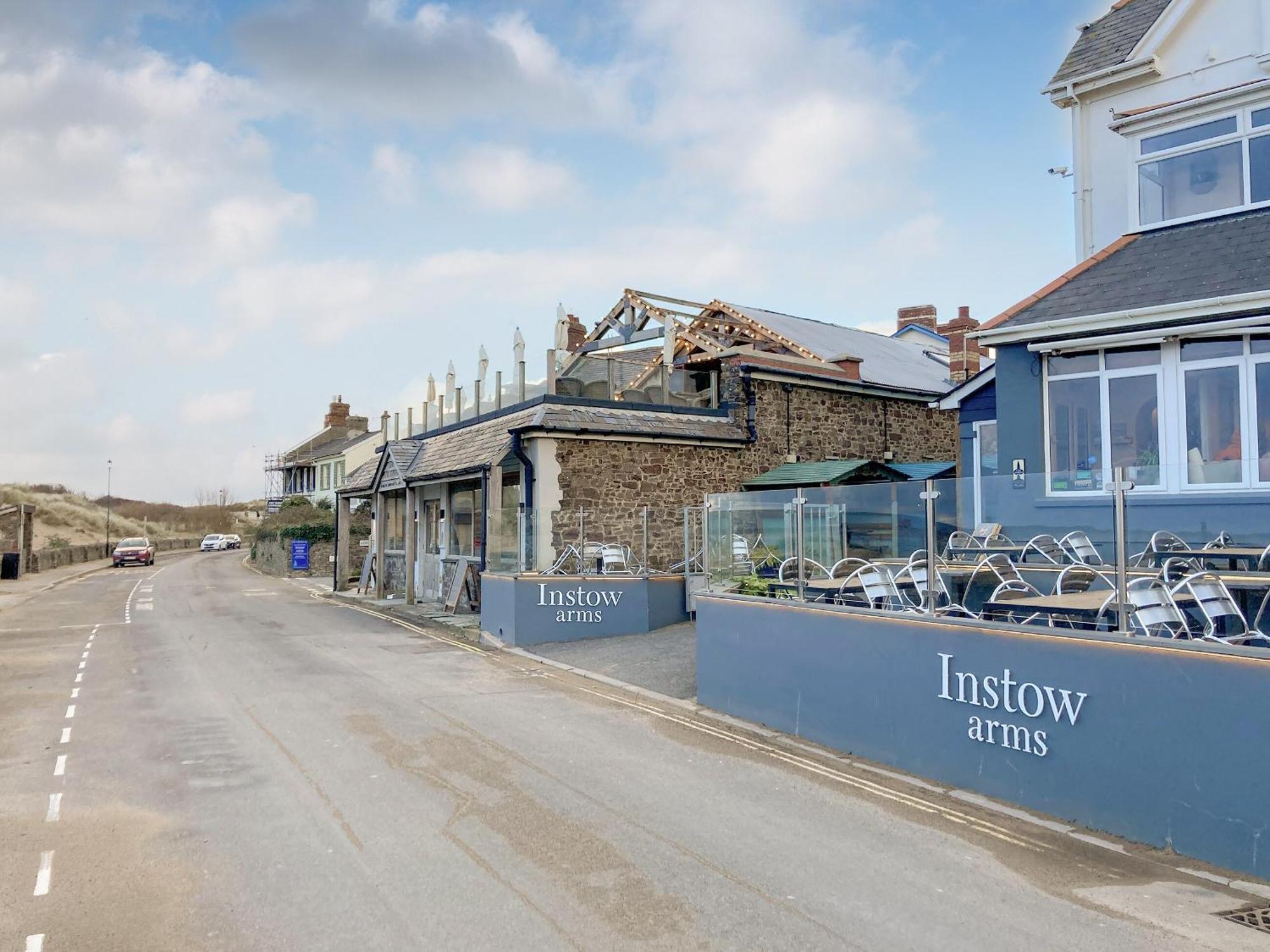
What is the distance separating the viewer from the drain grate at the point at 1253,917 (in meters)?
5.00

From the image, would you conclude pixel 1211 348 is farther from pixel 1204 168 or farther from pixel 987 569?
pixel 987 569

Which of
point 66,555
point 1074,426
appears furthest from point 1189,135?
point 66,555

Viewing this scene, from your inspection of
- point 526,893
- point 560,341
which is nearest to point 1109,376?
point 526,893

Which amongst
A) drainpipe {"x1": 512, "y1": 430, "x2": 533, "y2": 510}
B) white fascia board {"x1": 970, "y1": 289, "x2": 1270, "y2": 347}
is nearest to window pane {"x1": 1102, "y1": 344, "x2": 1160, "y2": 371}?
white fascia board {"x1": 970, "y1": 289, "x2": 1270, "y2": 347}

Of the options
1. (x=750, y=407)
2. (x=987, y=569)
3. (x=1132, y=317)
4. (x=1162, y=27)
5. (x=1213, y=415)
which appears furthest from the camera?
(x=750, y=407)

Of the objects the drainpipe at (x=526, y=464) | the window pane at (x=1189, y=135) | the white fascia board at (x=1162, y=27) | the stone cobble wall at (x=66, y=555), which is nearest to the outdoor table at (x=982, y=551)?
the window pane at (x=1189, y=135)

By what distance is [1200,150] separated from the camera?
40.8 feet

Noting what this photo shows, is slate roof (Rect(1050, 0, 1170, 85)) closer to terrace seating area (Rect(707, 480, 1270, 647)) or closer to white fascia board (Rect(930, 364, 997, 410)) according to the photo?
white fascia board (Rect(930, 364, 997, 410))

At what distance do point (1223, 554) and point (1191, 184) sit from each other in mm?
8348

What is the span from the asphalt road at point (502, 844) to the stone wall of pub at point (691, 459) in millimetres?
7811

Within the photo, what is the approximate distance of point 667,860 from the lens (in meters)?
5.93

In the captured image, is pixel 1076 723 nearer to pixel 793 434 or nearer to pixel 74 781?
pixel 74 781

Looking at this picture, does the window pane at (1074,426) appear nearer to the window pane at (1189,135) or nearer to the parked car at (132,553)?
the window pane at (1189,135)

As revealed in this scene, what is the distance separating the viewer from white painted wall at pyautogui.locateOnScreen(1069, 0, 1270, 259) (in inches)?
558
